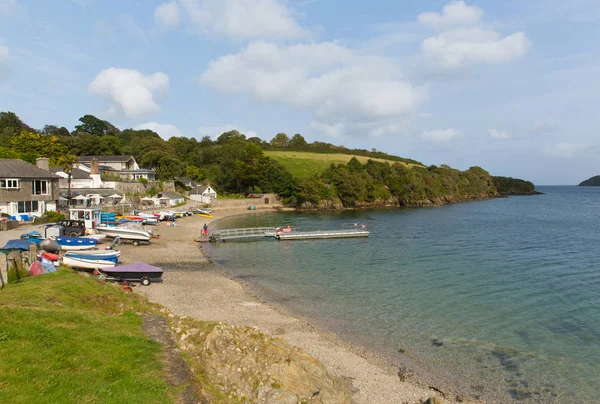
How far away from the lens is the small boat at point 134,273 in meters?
25.8

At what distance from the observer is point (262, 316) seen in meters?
21.9

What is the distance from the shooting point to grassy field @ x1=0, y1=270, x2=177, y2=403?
28.8 feet

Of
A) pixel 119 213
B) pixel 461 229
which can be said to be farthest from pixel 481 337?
pixel 119 213

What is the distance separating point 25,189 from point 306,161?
111 m

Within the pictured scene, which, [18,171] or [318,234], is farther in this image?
[318,234]

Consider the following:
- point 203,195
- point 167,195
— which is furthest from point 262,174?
point 167,195

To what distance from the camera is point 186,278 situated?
29906 millimetres

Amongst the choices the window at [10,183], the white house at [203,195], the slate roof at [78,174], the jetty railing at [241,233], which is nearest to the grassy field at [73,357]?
the jetty railing at [241,233]

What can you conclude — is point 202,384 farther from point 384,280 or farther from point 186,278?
point 384,280

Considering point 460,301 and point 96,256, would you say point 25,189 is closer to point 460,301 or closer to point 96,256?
point 96,256

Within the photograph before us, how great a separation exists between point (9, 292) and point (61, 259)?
463 inches

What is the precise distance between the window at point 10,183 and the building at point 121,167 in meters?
36.8

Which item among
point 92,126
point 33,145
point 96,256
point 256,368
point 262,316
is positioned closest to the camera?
point 256,368

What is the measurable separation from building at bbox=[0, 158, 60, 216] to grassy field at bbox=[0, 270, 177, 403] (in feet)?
115
